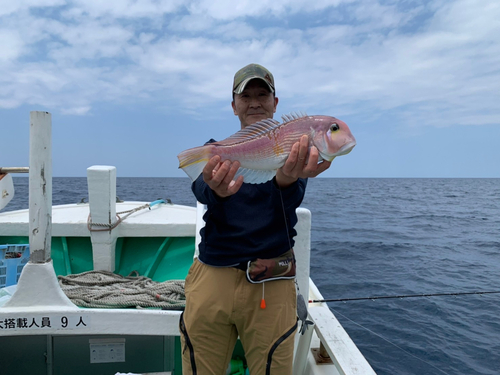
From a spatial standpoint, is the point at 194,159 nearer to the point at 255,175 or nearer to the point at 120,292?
the point at 255,175

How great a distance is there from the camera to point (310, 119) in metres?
2.17

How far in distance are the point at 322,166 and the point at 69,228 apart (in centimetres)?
411

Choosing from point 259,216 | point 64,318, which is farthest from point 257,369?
point 64,318

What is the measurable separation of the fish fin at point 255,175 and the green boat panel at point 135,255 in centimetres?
306

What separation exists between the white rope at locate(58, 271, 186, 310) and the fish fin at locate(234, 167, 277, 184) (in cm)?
182

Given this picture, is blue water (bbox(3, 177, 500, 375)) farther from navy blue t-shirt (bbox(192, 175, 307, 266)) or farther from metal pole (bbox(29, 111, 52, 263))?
metal pole (bbox(29, 111, 52, 263))

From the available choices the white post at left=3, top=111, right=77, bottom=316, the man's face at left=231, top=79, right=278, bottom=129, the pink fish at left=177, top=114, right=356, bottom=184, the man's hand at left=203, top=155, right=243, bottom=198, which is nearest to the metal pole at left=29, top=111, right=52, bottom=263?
the white post at left=3, top=111, right=77, bottom=316

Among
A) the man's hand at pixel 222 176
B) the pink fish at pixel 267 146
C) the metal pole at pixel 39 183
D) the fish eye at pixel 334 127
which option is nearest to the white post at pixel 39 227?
the metal pole at pixel 39 183

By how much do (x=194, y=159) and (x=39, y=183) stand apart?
139 cm

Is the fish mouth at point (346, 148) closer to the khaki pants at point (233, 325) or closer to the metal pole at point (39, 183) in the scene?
the khaki pants at point (233, 325)

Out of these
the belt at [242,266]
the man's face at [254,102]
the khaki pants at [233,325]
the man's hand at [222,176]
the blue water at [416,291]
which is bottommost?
the blue water at [416,291]

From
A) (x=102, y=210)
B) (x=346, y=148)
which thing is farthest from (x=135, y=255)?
(x=346, y=148)

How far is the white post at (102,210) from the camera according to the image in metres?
4.56

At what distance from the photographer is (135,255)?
5.37 metres
